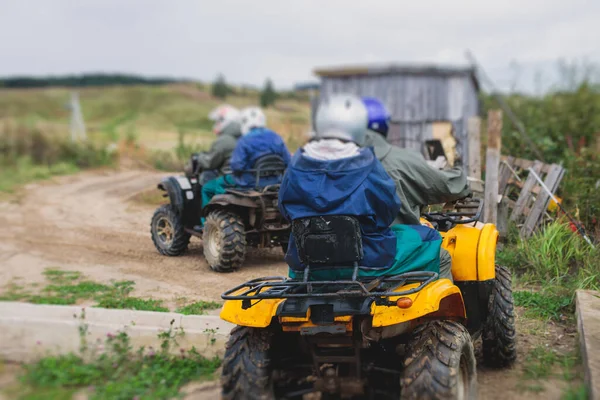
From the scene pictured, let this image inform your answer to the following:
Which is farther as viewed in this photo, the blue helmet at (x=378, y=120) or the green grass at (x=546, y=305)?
the green grass at (x=546, y=305)

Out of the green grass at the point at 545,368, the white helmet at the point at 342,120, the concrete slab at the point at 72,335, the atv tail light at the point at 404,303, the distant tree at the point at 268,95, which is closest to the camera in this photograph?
the atv tail light at the point at 404,303

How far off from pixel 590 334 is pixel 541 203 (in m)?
3.70

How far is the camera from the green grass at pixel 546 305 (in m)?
6.26

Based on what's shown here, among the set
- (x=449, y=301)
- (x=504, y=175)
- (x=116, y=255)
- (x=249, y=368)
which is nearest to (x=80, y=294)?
(x=116, y=255)

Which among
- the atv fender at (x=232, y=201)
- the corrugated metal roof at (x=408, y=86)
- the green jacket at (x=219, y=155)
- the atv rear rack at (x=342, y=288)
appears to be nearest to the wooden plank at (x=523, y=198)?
the atv fender at (x=232, y=201)

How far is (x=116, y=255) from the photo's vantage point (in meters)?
9.63

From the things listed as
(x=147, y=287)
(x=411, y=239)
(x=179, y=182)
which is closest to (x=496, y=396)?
(x=411, y=239)

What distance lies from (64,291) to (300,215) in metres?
4.11

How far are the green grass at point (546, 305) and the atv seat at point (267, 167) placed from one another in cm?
341

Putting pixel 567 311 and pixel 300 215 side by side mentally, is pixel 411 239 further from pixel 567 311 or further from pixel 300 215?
pixel 567 311

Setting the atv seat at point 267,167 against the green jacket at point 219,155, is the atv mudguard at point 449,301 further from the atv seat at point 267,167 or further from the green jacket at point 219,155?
the green jacket at point 219,155

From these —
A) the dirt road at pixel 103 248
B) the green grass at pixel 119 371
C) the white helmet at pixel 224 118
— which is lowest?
the dirt road at pixel 103 248

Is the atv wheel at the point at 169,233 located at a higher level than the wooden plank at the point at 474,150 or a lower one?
lower

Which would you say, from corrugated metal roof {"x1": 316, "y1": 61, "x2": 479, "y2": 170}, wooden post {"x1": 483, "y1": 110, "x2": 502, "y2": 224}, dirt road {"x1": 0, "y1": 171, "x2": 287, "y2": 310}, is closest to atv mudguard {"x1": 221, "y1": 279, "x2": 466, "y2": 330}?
dirt road {"x1": 0, "y1": 171, "x2": 287, "y2": 310}
